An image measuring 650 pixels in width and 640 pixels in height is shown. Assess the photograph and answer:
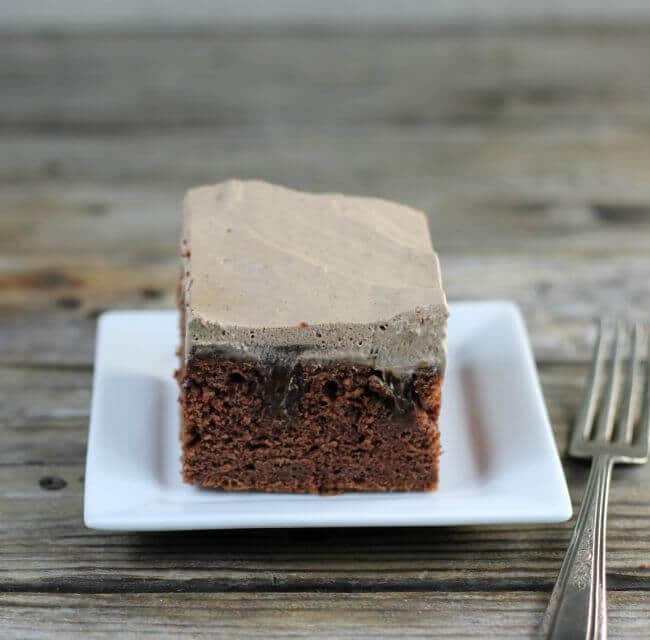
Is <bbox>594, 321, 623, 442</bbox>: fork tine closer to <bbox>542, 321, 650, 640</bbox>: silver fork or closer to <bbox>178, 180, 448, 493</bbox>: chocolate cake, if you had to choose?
<bbox>542, 321, 650, 640</bbox>: silver fork

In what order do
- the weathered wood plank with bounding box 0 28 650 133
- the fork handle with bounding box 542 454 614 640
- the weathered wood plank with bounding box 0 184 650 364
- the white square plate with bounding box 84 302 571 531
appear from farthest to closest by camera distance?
the weathered wood plank with bounding box 0 28 650 133
the weathered wood plank with bounding box 0 184 650 364
the white square plate with bounding box 84 302 571 531
the fork handle with bounding box 542 454 614 640

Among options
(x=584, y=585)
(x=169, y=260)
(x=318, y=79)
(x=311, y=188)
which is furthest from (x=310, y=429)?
(x=318, y=79)

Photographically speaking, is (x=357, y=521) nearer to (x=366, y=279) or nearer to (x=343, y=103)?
(x=366, y=279)

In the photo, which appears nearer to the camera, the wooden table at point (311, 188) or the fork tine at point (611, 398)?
the wooden table at point (311, 188)

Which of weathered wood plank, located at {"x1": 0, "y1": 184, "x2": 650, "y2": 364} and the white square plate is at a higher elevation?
the white square plate

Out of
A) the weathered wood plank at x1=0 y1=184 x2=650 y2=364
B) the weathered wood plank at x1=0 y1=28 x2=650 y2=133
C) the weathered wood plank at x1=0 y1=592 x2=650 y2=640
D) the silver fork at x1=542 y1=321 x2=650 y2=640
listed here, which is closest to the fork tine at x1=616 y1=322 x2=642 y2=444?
the silver fork at x1=542 y1=321 x2=650 y2=640

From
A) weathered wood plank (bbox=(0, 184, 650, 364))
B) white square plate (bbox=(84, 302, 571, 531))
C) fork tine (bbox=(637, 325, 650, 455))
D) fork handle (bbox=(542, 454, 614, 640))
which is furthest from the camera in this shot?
weathered wood plank (bbox=(0, 184, 650, 364))

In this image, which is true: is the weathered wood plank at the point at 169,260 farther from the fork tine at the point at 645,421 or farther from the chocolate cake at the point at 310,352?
the chocolate cake at the point at 310,352

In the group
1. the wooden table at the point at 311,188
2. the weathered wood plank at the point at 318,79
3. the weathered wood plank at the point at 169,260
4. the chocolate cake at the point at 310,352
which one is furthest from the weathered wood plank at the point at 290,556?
the weathered wood plank at the point at 318,79
